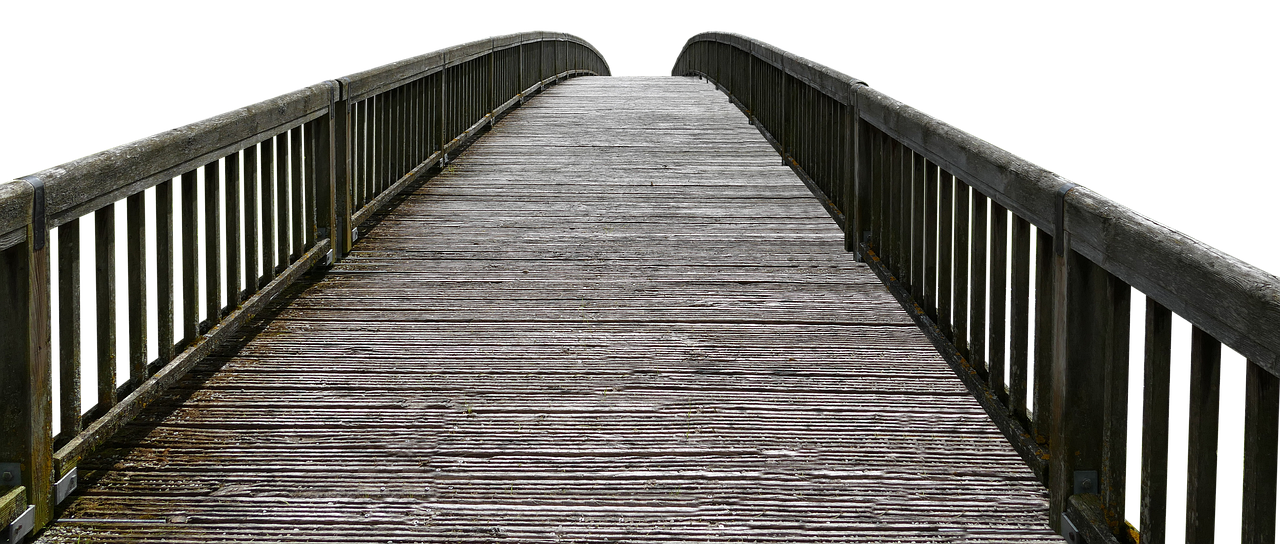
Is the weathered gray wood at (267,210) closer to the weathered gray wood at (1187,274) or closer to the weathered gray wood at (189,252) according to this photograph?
the weathered gray wood at (189,252)

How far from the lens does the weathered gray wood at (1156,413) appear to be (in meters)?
2.74

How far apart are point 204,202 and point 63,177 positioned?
126cm

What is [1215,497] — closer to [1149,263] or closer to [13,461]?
[1149,263]

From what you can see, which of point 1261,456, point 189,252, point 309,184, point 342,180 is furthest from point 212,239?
point 1261,456

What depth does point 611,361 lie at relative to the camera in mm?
4777

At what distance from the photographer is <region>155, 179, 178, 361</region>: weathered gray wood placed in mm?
4246

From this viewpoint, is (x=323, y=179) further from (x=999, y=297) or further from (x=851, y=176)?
(x=999, y=297)

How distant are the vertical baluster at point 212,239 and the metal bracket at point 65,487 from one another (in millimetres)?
1298

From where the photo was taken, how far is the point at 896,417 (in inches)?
163

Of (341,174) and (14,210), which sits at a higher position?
(14,210)

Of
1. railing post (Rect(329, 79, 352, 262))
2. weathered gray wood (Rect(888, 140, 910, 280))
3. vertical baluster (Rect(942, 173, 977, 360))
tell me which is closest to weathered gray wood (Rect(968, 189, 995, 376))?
vertical baluster (Rect(942, 173, 977, 360))

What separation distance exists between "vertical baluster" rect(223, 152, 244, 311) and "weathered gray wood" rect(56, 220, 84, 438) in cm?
145

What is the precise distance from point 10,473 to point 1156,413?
280 cm

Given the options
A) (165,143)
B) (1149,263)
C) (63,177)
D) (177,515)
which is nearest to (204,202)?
(165,143)
